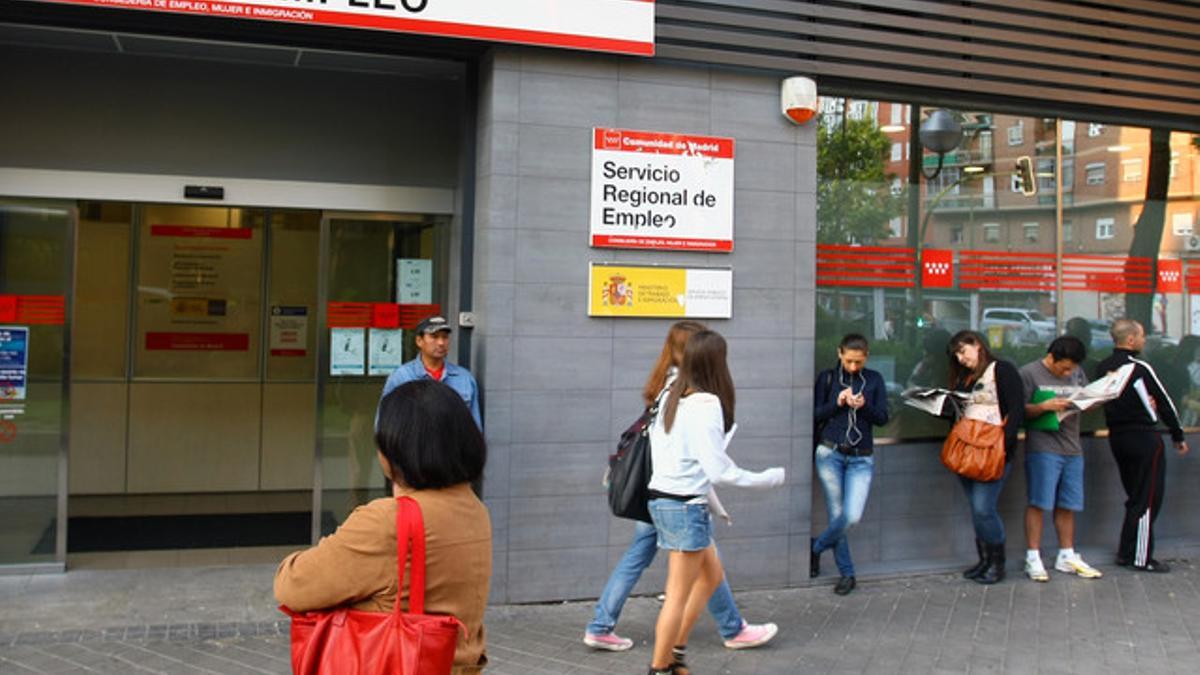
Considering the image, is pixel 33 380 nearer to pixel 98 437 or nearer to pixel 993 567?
pixel 98 437

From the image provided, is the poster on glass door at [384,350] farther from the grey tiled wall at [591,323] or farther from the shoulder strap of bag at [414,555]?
the shoulder strap of bag at [414,555]

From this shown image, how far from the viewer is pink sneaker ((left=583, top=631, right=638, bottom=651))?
5758 mm

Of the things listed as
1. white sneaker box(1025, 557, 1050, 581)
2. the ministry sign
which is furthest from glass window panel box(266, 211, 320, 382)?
white sneaker box(1025, 557, 1050, 581)

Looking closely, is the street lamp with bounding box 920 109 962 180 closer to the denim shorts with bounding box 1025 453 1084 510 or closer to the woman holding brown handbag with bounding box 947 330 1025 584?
the woman holding brown handbag with bounding box 947 330 1025 584

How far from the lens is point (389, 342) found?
7.71 metres

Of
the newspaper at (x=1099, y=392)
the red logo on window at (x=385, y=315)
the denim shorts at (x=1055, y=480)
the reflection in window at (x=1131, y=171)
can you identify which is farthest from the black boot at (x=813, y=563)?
the reflection in window at (x=1131, y=171)

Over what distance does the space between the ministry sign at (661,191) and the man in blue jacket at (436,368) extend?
1.17m

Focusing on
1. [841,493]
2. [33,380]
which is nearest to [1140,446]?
[841,493]

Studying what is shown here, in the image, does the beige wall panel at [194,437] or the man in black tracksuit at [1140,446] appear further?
the beige wall panel at [194,437]

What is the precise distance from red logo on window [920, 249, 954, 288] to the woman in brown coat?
5.96 metres

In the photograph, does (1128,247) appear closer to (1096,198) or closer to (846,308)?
(1096,198)

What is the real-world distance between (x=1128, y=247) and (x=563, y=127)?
512 cm

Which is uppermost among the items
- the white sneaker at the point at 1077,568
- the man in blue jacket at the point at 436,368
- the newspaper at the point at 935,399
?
the man in blue jacket at the point at 436,368

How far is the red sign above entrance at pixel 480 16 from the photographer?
19.7 ft
